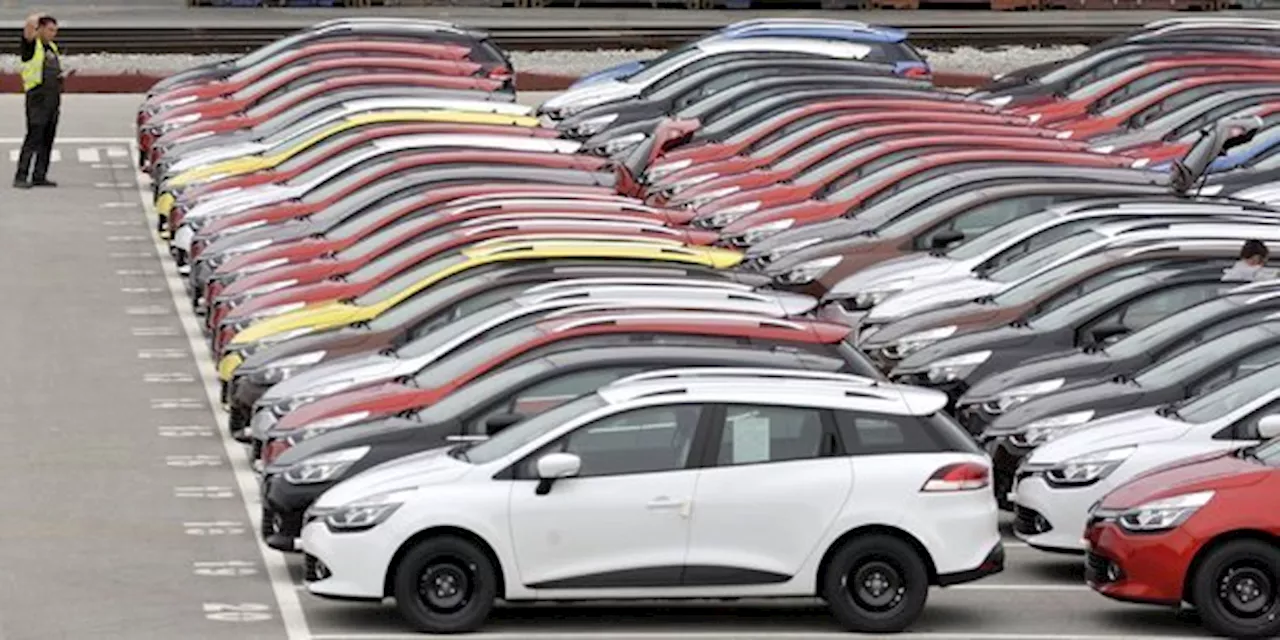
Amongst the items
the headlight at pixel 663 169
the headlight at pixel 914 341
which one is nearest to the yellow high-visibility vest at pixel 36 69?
the headlight at pixel 663 169

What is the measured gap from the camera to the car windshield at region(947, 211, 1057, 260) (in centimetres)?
2342

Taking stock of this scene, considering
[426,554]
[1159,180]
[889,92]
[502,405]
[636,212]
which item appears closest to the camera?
[426,554]

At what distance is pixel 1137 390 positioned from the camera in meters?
19.1

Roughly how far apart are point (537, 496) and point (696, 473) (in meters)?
0.76

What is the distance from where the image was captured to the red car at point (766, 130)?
29438 mm

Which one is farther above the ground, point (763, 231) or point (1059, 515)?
point (763, 231)

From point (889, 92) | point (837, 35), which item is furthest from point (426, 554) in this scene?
point (837, 35)

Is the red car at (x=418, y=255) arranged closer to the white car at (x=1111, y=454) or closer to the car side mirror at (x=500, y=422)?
the car side mirror at (x=500, y=422)

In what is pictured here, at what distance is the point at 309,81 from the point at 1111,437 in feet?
53.8

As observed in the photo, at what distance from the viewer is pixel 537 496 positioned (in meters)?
16.6

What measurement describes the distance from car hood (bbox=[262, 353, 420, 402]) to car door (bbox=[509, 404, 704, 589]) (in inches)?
112

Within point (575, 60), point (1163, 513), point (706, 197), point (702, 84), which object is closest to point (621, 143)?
point (702, 84)

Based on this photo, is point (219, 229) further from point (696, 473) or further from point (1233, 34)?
point (1233, 34)

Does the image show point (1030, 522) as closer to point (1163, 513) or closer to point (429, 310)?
point (1163, 513)
